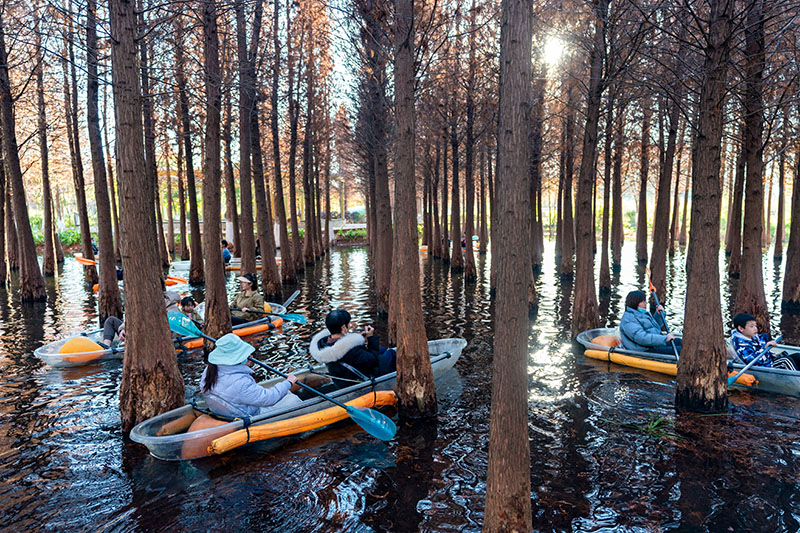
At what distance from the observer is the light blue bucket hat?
609 centimetres

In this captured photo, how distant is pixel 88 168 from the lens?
35000mm

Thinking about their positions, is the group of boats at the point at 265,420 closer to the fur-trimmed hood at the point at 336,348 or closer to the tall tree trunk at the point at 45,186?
the fur-trimmed hood at the point at 336,348

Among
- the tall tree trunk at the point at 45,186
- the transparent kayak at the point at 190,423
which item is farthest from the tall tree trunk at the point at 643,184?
the tall tree trunk at the point at 45,186

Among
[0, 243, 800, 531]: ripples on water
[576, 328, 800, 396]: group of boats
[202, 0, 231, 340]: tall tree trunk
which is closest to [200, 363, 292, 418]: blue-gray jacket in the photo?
[0, 243, 800, 531]: ripples on water

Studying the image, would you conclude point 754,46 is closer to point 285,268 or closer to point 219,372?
point 219,372

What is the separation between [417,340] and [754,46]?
371 inches

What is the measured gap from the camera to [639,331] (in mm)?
9516

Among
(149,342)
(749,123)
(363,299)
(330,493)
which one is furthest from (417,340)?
(363,299)

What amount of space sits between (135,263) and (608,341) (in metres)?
8.52

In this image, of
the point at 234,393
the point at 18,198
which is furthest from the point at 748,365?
the point at 18,198

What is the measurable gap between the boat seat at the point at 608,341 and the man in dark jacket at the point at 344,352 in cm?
A: 492

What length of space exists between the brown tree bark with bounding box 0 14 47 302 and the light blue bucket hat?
1269 cm

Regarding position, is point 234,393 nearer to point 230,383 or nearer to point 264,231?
point 230,383

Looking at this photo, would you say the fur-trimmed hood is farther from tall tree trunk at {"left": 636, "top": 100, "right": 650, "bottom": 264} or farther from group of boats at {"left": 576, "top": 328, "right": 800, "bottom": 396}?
tall tree trunk at {"left": 636, "top": 100, "right": 650, "bottom": 264}
